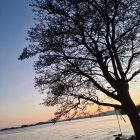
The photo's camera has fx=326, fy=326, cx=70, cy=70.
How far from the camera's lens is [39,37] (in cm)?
1878

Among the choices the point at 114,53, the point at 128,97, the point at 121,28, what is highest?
the point at 121,28

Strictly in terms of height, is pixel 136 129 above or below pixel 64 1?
below

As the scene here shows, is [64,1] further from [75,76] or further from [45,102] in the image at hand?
[45,102]

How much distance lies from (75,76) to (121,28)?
3.75m

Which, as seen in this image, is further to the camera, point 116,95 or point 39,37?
point 39,37

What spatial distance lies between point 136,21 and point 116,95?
431 centimetres

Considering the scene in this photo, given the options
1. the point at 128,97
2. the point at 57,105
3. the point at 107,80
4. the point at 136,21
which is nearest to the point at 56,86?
the point at 57,105

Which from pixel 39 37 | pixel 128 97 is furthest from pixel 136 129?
pixel 39 37

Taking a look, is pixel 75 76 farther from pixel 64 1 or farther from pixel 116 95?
pixel 64 1

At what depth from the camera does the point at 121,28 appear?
60.4 ft

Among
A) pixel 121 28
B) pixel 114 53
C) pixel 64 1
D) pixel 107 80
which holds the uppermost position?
pixel 64 1

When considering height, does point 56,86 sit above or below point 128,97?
above

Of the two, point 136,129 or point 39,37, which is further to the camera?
point 39,37

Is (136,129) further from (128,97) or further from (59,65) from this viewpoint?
(59,65)
